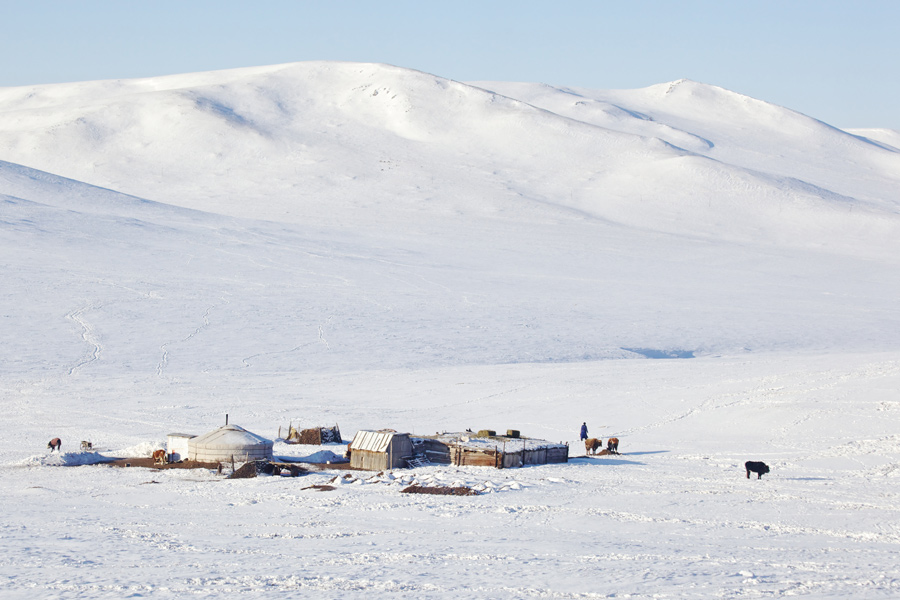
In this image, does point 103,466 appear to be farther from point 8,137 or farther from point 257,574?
point 8,137

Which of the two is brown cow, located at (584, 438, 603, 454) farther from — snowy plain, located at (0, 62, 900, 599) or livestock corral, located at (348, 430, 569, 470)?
livestock corral, located at (348, 430, 569, 470)

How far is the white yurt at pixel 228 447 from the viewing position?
23.5 m

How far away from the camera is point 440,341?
142ft

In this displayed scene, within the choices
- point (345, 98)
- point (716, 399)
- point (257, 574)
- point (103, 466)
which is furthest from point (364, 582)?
point (345, 98)

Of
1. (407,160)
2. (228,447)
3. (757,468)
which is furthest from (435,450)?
(407,160)

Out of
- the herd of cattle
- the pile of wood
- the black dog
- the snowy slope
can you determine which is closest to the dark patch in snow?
the herd of cattle

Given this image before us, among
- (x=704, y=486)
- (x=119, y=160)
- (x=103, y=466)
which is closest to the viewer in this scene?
(x=704, y=486)

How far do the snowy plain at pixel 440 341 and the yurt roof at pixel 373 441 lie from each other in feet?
3.87

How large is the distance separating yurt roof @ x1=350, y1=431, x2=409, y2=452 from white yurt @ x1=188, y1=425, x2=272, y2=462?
203 centimetres

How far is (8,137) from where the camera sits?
104000mm

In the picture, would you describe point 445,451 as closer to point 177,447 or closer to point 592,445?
point 592,445

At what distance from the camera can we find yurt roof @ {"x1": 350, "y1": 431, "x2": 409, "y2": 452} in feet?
76.0

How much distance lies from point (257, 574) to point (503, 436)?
12.0 m

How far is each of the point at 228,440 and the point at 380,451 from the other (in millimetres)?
3396
